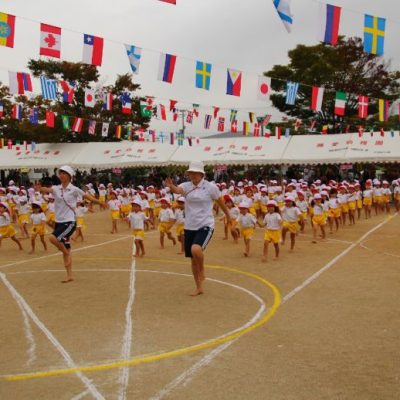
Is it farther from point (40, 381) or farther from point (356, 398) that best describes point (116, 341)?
point (356, 398)

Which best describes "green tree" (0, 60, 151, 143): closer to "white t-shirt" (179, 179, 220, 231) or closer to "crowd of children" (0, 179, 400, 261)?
"crowd of children" (0, 179, 400, 261)

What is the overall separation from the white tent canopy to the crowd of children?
3646mm

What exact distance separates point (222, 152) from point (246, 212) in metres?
16.0

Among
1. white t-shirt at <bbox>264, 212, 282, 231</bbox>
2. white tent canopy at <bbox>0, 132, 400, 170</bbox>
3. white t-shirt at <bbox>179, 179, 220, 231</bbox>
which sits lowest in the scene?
white t-shirt at <bbox>264, 212, 282, 231</bbox>

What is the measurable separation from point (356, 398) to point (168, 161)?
24.6 m

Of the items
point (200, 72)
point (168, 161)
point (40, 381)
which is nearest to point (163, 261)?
point (40, 381)

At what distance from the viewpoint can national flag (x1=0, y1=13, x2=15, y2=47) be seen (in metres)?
13.1

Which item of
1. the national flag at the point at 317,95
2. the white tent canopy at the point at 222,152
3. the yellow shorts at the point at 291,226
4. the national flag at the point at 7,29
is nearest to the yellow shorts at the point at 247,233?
the yellow shorts at the point at 291,226

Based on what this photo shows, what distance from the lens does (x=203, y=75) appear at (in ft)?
57.6

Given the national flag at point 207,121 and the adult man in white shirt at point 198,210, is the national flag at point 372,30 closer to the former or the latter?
the adult man in white shirt at point 198,210

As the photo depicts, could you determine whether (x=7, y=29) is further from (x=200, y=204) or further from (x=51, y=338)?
(x=51, y=338)

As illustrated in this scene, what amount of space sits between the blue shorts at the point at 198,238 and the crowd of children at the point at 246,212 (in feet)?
2.19

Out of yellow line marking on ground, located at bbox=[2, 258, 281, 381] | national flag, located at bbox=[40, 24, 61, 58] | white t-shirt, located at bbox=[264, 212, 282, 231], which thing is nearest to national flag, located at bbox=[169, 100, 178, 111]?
national flag, located at bbox=[40, 24, 61, 58]

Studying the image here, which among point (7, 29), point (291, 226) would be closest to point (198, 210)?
point (291, 226)
